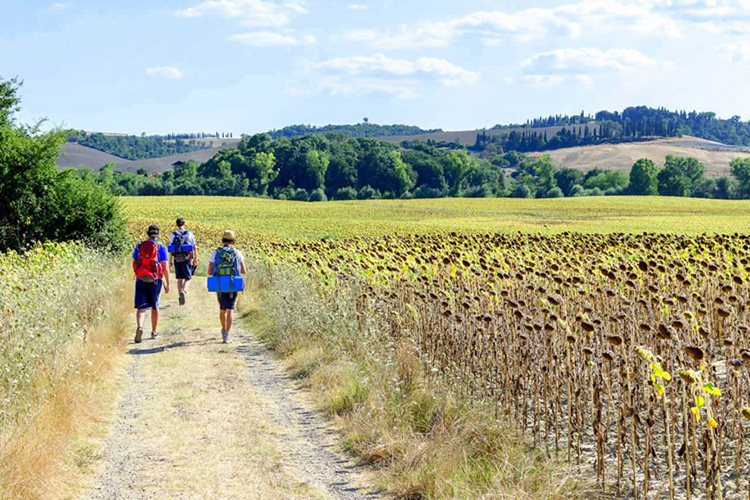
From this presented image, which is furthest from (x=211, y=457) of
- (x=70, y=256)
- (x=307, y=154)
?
(x=307, y=154)

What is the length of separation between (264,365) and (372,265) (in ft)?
8.82

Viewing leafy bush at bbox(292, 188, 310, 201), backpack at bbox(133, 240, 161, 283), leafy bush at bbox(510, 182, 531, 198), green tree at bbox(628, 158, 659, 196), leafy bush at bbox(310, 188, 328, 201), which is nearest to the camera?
backpack at bbox(133, 240, 161, 283)

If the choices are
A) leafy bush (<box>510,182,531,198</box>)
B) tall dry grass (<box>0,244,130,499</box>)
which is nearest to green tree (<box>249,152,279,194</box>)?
leafy bush (<box>510,182,531,198</box>)

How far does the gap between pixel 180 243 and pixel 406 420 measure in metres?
10.1

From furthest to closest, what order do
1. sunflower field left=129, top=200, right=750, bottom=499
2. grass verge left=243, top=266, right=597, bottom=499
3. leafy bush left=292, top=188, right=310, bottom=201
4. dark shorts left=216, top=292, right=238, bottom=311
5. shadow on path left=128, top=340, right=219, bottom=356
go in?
leafy bush left=292, top=188, right=310, bottom=201 < dark shorts left=216, top=292, right=238, bottom=311 < shadow on path left=128, top=340, right=219, bottom=356 < grass verge left=243, top=266, right=597, bottom=499 < sunflower field left=129, top=200, right=750, bottom=499

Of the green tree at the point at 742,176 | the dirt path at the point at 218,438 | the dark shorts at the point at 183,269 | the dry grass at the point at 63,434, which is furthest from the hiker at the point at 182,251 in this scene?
the green tree at the point at 742,176

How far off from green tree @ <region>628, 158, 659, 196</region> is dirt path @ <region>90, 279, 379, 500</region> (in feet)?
420

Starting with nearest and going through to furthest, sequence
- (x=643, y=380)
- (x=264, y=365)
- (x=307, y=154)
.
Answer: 1. (x=643, y=380)
2. (x=264, y=365)
3. (x=307, y=154)

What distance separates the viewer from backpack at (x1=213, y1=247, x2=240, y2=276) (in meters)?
12.4

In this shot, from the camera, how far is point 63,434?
268 inches

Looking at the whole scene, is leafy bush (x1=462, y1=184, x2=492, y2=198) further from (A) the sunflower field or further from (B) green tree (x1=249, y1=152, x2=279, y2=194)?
(A) the sunflower field

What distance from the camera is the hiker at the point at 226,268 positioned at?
489 inches

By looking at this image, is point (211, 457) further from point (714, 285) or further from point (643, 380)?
point (714, 285)

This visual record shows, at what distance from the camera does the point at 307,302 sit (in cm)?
1252
